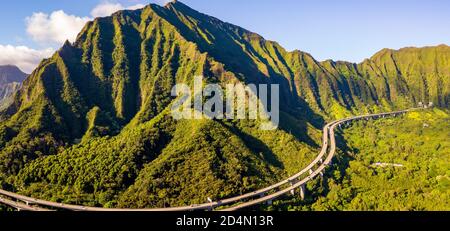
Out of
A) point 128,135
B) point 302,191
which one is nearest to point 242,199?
point 302,191

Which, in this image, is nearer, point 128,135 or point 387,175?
point 387,175

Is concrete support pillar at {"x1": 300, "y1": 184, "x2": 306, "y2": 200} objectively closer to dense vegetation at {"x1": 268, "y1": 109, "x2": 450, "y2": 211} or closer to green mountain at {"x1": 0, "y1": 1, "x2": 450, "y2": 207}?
dense vegetation at {"x1": 268, "y1": 109, "x2": 450, "y2": 211}

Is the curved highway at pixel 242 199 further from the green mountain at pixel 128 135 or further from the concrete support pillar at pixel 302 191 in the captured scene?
the green mountain at pixel 128 135

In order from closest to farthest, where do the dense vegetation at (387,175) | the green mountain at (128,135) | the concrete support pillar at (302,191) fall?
the dense vegetation at (387,175) → the green mountain at (128,135) → the concrete support pillar at (302,191)

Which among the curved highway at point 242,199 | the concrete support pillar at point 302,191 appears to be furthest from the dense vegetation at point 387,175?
the curved highway at point 242,199

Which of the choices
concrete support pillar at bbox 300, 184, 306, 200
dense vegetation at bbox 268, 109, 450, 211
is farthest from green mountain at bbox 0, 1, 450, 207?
dense vegetation at bbox 268, 109, 450, 211

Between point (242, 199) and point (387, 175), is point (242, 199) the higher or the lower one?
the lower one

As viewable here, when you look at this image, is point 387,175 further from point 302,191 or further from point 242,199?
point 242,199

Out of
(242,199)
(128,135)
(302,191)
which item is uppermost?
(128,135)
